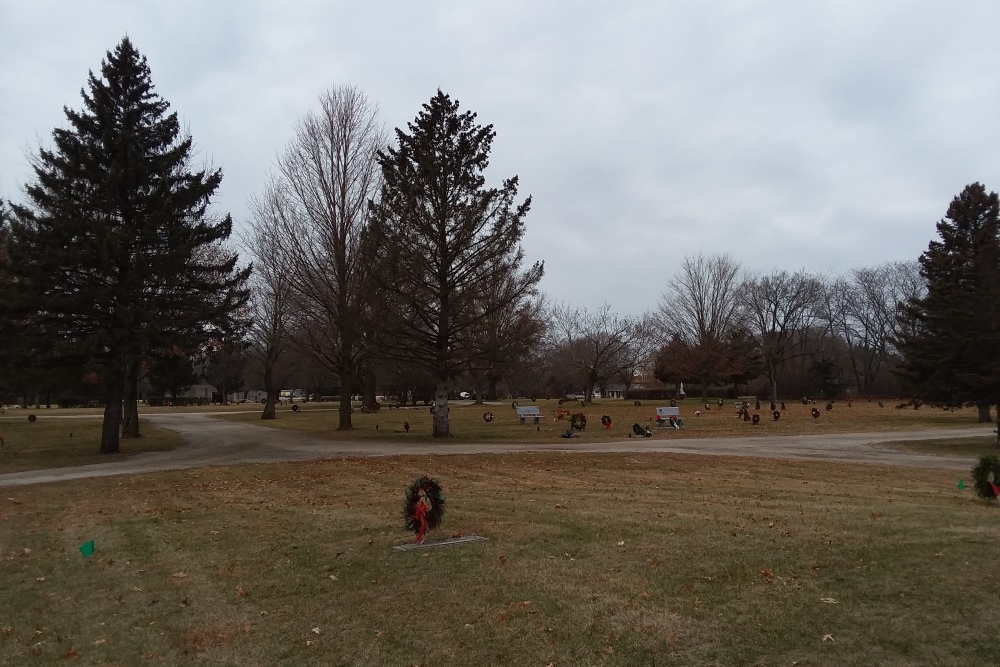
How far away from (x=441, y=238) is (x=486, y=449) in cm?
818

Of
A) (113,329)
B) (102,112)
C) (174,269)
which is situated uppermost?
(102,112)

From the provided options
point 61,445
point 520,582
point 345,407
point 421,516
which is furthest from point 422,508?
point 345,407

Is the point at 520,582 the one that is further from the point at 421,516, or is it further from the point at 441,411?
the point at 441,411

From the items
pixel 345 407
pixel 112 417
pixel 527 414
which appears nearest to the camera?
pixel 112 417

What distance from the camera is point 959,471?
15680mm

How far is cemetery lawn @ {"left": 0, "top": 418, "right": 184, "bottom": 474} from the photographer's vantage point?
19.6 m

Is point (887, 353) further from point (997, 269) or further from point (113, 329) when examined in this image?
point (113, 329)

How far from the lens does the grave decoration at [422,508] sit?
7188 millimetres

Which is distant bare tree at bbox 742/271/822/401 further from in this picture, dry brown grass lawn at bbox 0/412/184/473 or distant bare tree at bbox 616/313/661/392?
dry brown grass lawn at bbox 0/412/184/473

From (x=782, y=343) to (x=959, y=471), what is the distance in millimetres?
51149

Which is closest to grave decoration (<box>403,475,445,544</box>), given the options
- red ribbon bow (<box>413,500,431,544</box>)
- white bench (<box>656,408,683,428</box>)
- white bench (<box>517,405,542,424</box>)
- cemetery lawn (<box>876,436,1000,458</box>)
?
red ribbon bow (<box>413,500,431,544</box>)

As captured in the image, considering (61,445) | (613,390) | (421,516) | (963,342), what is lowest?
(61,445)

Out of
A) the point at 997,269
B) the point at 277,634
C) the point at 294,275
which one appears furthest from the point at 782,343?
the point at 277,634

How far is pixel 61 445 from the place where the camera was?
2483 centimetres
